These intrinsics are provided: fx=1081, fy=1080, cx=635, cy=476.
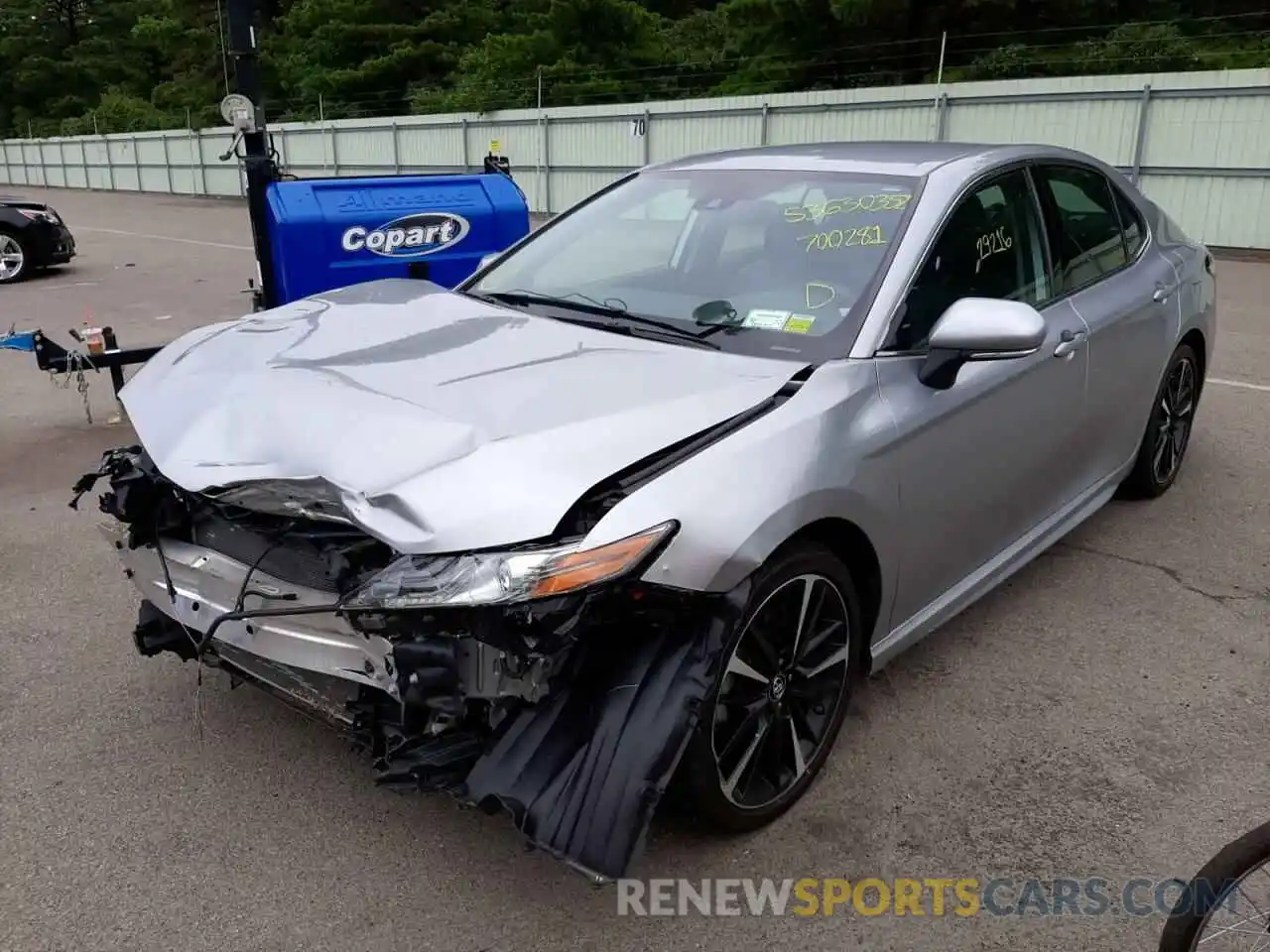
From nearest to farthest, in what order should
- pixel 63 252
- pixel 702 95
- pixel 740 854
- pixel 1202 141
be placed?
1. pixel 740 854
2. pixel 63 252
3. pixel 1202 141
4. pixel 702 95

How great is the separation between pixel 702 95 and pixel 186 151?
1878 cm

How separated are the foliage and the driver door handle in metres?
5.26

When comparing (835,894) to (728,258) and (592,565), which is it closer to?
(592,565)

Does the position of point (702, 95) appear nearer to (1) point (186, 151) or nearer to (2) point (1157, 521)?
(1) point (186, 151)

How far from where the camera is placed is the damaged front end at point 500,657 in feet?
7.27

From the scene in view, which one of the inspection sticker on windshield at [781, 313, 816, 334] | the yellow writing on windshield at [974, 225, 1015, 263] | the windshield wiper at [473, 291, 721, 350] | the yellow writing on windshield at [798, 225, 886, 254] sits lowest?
the windshield wiper at [473, 291, 721, 350]

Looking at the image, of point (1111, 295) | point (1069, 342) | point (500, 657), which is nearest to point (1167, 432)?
point (1111, 295)

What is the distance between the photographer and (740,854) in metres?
2.71

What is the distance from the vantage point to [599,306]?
137 inches

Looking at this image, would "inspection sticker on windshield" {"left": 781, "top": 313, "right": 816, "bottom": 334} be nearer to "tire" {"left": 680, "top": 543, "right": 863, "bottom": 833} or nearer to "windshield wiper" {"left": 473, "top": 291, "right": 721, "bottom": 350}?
"windshield wiper" {"left": 473, "top": 291, "right": 721, "bottom": 350}

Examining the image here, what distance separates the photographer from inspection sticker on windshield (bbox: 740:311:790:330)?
10.3ft

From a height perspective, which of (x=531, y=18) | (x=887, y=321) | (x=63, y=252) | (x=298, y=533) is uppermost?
(x=531, y=18)

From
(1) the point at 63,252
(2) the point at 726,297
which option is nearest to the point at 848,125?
(1) the point at 63,252

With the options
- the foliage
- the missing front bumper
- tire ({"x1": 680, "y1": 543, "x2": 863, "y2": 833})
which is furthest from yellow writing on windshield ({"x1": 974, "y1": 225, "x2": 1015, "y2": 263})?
the foliage
